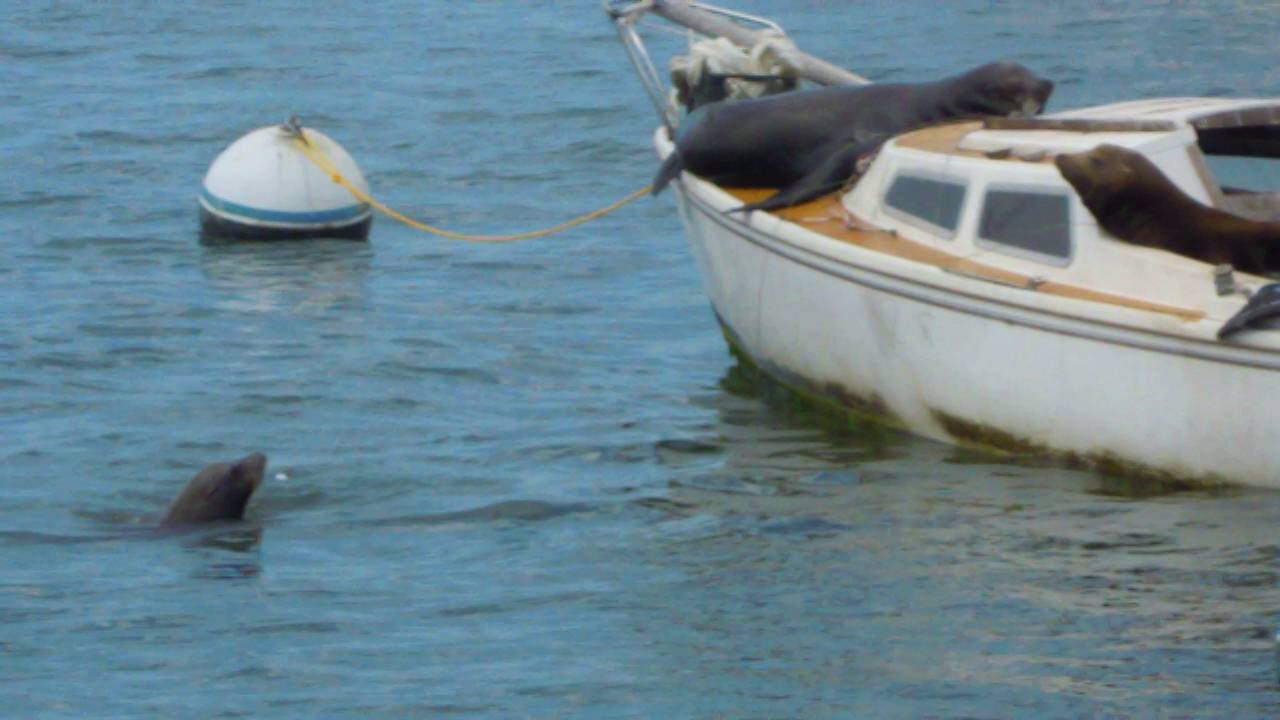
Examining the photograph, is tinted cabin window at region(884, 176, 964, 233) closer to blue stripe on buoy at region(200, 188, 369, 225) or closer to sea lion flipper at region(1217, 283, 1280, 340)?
sea lion flipper at region(1217, 283, 1280, 340)

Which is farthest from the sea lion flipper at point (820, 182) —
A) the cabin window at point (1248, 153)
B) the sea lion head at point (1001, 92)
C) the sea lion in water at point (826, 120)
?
the cabin window at point (1248, 153)

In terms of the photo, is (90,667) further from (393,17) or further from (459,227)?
(393,17)

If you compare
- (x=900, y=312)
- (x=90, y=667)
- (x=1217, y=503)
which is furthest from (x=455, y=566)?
(x=1217, y=503)

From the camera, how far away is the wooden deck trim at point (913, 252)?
32.1 feet

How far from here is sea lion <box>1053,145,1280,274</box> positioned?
9.77 metres

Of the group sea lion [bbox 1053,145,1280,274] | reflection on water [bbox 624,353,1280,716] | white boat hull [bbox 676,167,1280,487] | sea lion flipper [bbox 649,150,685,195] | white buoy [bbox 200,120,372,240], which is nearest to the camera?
reflection on water [bbox 624,353,1280,716]

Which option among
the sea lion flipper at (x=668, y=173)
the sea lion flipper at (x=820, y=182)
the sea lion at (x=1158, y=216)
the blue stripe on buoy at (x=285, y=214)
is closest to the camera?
the sea lion at (x=1158, y=216)

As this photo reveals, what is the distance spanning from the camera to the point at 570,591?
9172 mm

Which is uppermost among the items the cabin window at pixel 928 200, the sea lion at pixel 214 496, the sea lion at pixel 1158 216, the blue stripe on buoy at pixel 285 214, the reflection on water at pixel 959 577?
the sea lion at pixel 1158 216

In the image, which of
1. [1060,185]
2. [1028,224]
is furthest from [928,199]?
[1060,185]

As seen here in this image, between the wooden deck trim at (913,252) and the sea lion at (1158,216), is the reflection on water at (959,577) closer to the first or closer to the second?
the wooden deck trim at (913,252)

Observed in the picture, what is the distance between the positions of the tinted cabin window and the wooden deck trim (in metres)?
0.15

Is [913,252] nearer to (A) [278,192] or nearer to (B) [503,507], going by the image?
(B) [503,507]

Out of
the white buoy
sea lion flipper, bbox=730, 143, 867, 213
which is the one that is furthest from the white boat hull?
the white buoy
